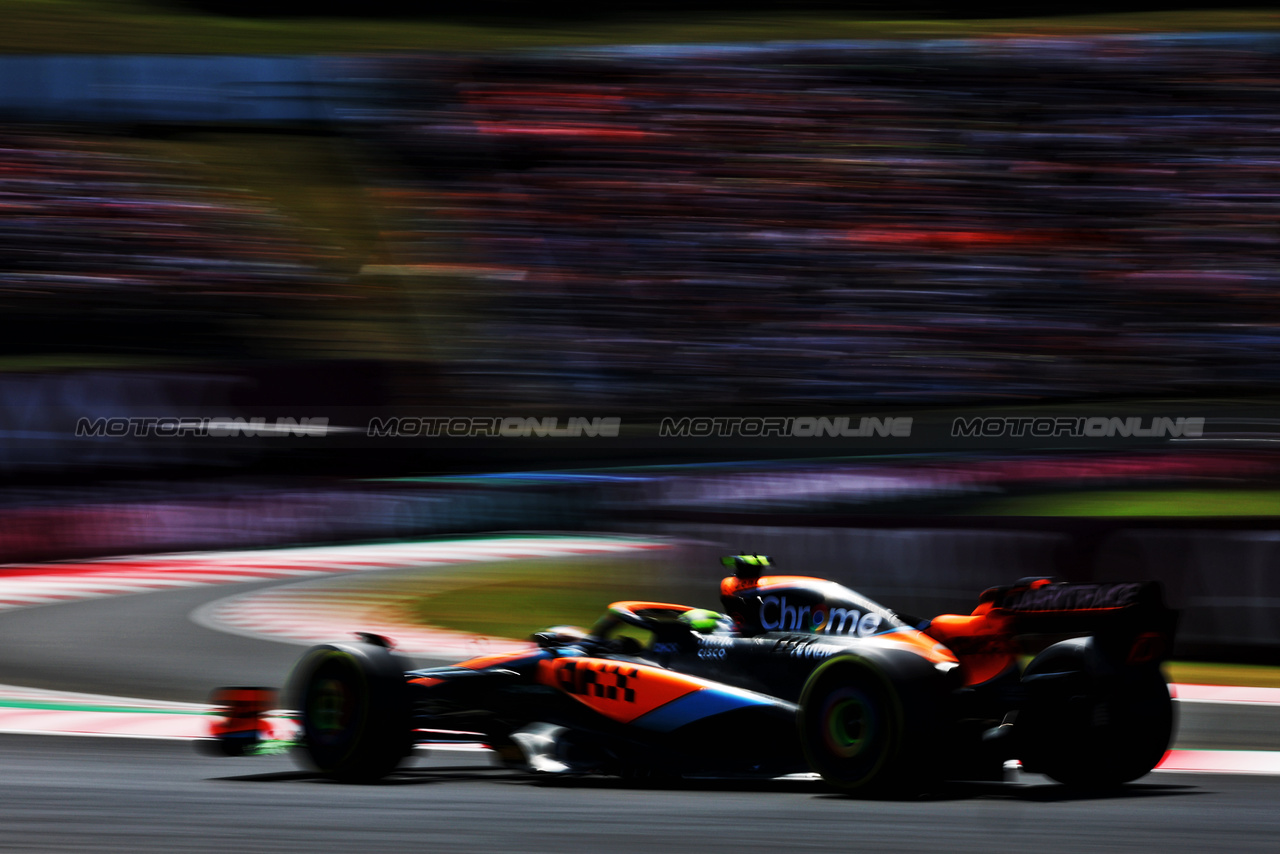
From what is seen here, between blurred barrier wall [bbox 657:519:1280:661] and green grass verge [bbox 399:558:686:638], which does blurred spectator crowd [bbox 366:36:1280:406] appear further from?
blurred barrier wall [bbox 657:519:1280:661]

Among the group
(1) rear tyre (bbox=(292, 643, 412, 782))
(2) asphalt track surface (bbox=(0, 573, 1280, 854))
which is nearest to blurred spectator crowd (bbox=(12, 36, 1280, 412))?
(2) asphalt track surface (bbox=(0, 573, 1280, 854))

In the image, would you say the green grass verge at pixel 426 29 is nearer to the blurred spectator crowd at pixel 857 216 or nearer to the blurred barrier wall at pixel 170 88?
the blurred barrier wall at pixel 170 88

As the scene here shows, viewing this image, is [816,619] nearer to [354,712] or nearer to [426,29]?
[354,712]

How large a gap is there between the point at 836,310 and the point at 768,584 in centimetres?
1388

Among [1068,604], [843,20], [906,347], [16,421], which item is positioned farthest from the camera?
[843,20]

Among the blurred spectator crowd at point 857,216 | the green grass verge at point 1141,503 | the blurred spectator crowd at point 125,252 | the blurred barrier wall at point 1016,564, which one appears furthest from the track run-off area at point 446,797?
the blurred spectator crowd at point 125,252

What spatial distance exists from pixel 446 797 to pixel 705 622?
1106 mm

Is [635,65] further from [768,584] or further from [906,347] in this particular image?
[768,584]

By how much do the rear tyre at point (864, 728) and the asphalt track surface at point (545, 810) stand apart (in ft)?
0.31

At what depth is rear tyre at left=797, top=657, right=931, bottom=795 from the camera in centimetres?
482

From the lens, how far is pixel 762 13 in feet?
84.2

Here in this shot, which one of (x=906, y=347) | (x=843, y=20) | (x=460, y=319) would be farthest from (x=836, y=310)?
(x=843, y=20)

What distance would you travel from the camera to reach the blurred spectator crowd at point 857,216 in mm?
18484

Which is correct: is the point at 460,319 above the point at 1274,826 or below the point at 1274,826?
above
